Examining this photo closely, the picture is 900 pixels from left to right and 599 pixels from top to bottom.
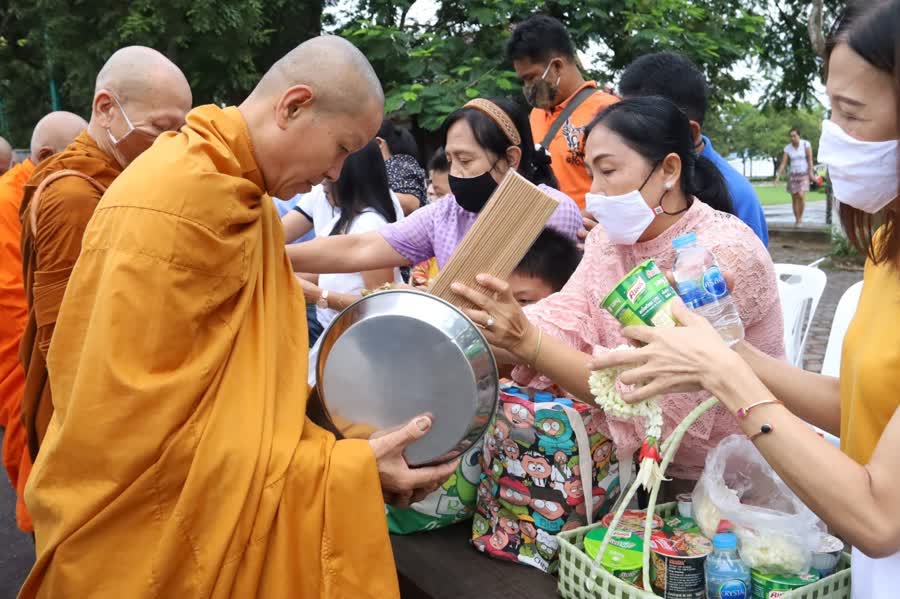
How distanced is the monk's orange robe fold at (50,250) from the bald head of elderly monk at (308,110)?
1.10m

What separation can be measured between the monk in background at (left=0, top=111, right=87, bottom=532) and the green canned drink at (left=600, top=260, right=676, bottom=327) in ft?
8.62

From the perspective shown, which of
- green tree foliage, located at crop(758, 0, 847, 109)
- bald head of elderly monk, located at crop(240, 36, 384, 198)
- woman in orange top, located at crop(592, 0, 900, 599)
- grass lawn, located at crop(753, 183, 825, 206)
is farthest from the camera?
grass lawn, located at crop(753, 183, 825, 206)

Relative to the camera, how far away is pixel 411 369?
1.57 m

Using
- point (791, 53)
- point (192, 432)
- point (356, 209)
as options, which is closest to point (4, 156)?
point (356, 209)

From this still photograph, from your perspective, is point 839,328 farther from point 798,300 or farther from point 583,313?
point 583,313

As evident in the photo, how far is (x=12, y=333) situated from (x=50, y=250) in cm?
158

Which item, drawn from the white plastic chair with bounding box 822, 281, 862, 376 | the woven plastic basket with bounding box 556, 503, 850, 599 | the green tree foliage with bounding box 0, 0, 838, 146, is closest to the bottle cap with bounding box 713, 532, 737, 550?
the woven plastic basket with bounding box 556, 503, 850, 599

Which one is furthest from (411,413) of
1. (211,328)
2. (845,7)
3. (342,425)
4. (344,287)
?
(344,287)

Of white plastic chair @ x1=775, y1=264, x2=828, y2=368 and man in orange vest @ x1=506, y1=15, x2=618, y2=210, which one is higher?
man in orange vest @ x1=506, y1=15, x2=618, y2=210

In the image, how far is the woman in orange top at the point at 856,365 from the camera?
1220mm

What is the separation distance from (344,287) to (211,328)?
6.60 feet

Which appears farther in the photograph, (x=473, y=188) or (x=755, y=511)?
(x=473, y=188)

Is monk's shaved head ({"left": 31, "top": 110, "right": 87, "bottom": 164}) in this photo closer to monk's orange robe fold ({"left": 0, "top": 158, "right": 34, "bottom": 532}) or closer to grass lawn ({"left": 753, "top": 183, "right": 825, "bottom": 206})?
monk's orange robe fold ({"left": 0, "top": 158, "right": 34, "bottom": 532})

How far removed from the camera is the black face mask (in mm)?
2670
